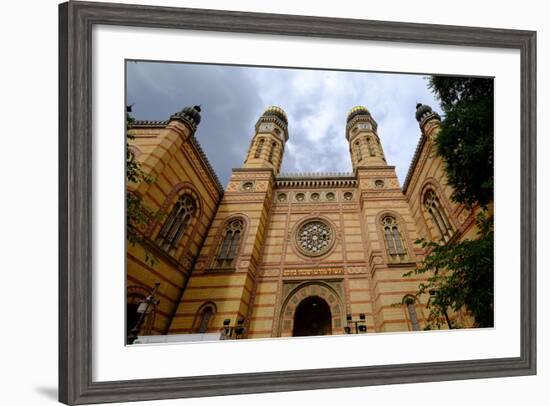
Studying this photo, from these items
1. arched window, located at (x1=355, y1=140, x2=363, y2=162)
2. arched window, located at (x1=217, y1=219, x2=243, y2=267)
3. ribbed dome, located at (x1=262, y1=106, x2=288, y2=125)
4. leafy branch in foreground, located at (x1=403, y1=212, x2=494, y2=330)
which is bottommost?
leafy branch in foreground, located at (x1=403, y1=212, x2=494, y2=330)

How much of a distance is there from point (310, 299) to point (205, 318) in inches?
51.3

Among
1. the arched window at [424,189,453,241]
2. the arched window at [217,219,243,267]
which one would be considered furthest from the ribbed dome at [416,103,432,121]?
the arched window at [217,219,243,267]

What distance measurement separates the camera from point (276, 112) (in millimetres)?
5160

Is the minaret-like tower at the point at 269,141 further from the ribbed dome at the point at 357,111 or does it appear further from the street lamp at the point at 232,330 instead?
the street lamp at the point at 232,330

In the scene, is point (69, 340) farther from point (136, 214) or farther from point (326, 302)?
point (326, 302)

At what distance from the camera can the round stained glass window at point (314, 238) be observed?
19.4 ft

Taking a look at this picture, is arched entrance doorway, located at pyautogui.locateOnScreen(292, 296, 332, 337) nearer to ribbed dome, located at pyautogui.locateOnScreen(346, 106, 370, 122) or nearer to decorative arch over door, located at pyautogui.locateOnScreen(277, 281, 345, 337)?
decorative arch over door, located at pyautogui.locateOnScreen(277, 281, 345, 337)

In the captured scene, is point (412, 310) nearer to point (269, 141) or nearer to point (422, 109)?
point (422, 109)

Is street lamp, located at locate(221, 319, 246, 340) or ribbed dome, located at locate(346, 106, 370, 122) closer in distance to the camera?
street lamp, located at locate(221, 319, 246, 340)

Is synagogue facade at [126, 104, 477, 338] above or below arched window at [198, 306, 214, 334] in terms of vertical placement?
above

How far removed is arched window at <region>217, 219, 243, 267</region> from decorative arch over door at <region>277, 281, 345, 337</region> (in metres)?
1.10

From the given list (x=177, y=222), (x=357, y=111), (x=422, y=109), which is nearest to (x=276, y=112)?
(x=357, y=111)

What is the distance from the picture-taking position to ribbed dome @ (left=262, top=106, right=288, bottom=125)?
5.07 meters

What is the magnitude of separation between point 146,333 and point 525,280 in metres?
4.23
